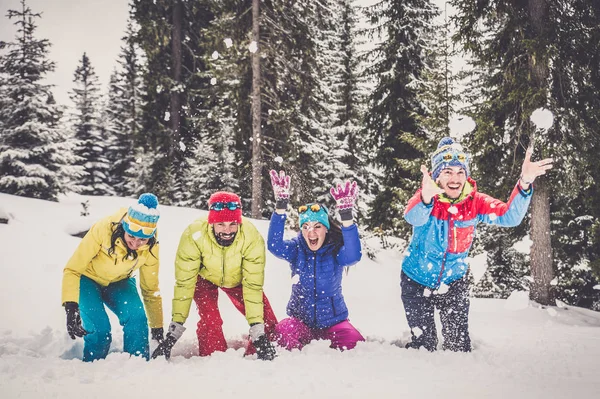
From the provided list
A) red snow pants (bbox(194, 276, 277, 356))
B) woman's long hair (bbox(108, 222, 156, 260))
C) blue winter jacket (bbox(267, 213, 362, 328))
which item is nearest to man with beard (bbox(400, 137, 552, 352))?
blue winter jacket (bbox(267, 213, 362, 328))

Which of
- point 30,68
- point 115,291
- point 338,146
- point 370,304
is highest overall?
point 30,68

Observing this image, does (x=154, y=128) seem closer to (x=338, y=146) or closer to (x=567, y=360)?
→ (x=338, y=146)

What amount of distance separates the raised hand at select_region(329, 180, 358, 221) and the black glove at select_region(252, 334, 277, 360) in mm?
1443

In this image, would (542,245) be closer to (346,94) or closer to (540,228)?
(540,228)

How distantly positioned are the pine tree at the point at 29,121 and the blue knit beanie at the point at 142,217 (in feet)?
50.2

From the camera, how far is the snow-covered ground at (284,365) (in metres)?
2.85

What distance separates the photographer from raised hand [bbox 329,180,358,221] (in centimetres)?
411

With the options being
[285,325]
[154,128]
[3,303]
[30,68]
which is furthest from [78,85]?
[285,325]

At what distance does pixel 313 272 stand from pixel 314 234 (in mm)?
449

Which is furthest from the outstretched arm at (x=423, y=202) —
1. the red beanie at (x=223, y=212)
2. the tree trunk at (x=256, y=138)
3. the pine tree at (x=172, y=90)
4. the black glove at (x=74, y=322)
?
the pine tree at (x=172, y=90)

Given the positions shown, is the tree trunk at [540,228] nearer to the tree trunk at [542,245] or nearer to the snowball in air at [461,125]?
the tree trunk at [542,245]

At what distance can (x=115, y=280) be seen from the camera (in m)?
4.50

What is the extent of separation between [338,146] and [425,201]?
16.5 m

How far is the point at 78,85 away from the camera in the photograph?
35500 mm
